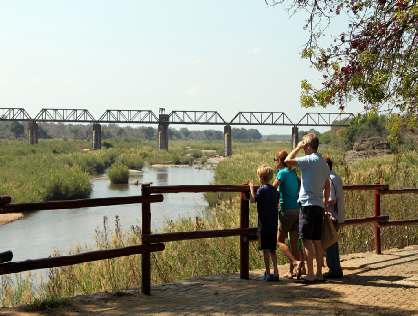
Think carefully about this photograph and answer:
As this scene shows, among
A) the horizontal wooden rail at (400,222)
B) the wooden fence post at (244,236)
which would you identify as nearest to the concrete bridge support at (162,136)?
the horizontal wooden rail at (400,222)

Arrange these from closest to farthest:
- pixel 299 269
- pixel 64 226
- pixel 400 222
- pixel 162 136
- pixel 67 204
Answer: pixel 67 204
pixel 299 269
pixel 400 222
pixel 64 226
pixel 162 136

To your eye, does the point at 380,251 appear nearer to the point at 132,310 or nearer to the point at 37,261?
the point at 132,310

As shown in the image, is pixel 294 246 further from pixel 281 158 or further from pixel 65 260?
pixel 65 260

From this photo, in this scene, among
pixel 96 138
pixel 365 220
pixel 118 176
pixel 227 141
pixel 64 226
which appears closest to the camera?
pixel 365 220

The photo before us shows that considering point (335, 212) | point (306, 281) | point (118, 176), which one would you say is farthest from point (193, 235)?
point (118, 176)

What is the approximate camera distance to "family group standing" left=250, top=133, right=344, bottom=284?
25.9 ft

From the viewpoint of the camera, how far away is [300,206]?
26.5 feet

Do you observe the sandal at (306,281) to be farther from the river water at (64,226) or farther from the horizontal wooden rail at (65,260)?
the river water at (64,226)

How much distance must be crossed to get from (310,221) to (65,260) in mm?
3022

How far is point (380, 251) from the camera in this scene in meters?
11.0

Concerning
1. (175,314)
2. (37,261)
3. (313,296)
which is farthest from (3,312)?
(313,296)

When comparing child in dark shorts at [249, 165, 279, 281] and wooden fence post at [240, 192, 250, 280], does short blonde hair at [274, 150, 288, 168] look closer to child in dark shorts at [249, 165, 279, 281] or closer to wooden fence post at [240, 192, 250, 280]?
child in dark shorts at [249, 165, 279, 281]

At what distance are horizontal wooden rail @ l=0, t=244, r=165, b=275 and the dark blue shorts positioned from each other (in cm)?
Answer: 179

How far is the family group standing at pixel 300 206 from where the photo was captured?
25.9ft
